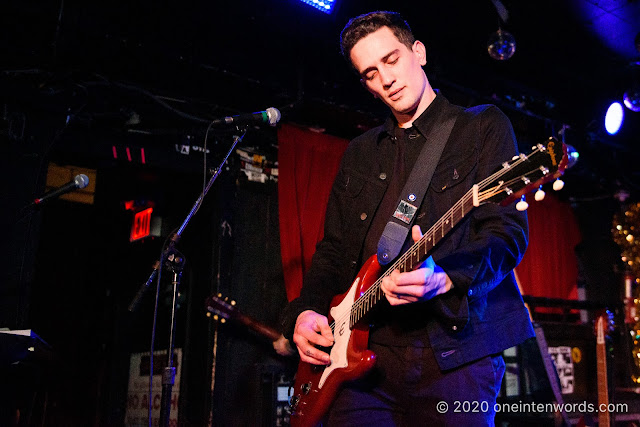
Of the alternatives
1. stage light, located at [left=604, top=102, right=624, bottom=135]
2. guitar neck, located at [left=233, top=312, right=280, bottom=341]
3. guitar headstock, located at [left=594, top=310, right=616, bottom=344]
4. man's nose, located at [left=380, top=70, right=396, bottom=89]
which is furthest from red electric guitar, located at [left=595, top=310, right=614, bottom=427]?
man's nose, located at [left=380, top=70, right=396, bottom=89]

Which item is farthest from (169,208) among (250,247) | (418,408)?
(418,408)

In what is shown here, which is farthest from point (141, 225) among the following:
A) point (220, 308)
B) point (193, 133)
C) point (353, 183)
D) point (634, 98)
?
point (634, 98)

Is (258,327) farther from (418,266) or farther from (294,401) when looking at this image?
(418,266)

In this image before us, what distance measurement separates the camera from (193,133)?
18.5 ft

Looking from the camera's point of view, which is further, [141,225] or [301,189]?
[141,225]

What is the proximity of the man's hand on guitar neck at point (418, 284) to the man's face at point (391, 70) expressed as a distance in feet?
3.09

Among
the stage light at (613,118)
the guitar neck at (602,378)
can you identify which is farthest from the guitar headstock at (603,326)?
the stage light at (613,118)

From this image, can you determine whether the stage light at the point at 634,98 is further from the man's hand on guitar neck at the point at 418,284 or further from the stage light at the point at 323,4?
the man's hand on guitar neck at the point at 418,284

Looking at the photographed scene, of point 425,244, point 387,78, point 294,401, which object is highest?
point 387,78

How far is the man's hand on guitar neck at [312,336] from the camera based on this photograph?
209cm

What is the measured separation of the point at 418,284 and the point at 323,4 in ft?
14.5

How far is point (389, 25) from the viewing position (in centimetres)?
238

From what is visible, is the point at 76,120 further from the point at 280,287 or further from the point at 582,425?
the point at 582,425

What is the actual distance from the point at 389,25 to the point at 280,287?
4.21 metres
